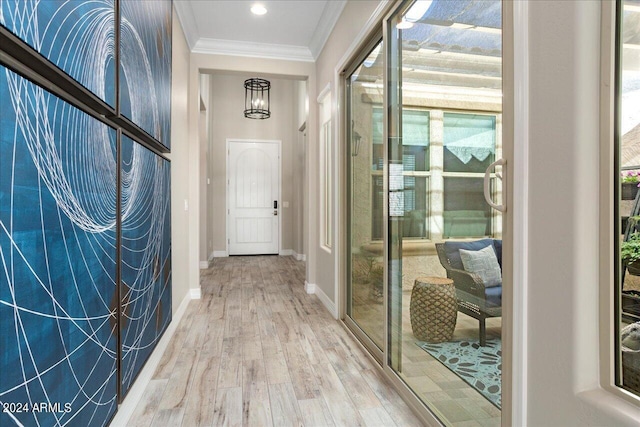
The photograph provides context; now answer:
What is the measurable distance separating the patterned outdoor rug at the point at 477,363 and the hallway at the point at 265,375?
39cm

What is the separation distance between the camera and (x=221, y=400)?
1.97 metres

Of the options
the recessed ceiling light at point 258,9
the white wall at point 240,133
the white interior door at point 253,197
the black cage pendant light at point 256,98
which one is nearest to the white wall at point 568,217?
the recessed ceiling light at point 258,9

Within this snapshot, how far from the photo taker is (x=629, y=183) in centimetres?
88

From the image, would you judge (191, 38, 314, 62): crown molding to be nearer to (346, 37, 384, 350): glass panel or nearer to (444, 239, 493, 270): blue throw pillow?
(346, 37, 384, 350): glass panel

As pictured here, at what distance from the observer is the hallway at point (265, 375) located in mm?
1829

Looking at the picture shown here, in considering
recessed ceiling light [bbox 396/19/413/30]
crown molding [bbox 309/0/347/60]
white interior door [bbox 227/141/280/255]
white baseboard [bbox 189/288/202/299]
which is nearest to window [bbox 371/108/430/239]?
recessed ceiling light [bbox 396/19/413/30]

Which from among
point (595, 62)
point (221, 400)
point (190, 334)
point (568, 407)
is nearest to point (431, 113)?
point (595, 62)

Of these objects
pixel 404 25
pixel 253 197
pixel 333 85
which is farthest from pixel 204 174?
pixel 404 25

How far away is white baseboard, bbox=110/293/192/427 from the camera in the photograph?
5.61ft

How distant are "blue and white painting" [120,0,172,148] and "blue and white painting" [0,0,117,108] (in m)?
0.18

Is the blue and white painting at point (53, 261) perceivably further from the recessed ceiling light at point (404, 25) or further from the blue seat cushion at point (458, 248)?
the recessed ceiling light at point (404, 25)

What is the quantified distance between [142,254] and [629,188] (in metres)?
2.06

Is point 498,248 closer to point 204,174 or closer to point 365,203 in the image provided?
point 365,203

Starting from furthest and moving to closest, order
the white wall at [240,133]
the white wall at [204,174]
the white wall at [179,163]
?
1. the white wall at [240,133]
2. the white wall at [204,174]
3. the white wall at [179,163]
